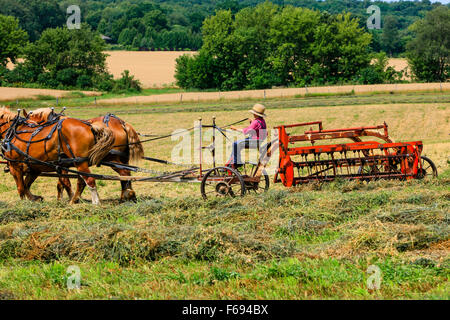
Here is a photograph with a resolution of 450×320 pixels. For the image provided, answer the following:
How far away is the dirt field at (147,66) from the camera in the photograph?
268 feet

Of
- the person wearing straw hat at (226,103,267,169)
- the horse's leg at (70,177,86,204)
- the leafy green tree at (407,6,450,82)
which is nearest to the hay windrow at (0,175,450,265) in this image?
the horse's leg at (70,177,86,204)

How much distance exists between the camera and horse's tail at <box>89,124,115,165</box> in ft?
39.3

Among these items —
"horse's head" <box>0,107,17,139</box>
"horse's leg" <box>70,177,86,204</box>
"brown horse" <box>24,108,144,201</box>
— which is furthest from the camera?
"horse's head" <box>0,107,17,139</box>

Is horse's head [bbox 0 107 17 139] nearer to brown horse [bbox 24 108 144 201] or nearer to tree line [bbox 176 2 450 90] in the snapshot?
brown horse [bbox 24 108 144 201]

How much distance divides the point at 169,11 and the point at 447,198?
174 m

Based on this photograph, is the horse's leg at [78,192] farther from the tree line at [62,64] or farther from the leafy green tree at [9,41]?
the leafy green tree at [9,41]

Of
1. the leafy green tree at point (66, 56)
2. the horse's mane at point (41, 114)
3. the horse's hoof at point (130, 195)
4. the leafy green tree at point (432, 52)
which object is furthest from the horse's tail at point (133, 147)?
the leafy green tree at point (66, 56)

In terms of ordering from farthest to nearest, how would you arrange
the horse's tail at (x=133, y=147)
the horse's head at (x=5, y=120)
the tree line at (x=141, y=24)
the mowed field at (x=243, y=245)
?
the tree line at (x=141, y=24) → the horse's head at (x=5, y=120) → the horse's tail at (x=133, y=147) → the mowed field at (x=243, y=245)

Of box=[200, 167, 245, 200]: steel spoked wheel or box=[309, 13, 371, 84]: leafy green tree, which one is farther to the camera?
box=[309, 13, 371, 84]: leafy green tree

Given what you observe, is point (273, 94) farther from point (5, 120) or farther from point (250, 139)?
point (250, 139)

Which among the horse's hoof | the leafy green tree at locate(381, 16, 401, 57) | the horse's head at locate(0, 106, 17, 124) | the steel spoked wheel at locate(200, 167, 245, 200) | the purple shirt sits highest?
the leafy green tree at locate(381, 16, 401, 57)

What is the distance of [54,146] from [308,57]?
6383 centimetres

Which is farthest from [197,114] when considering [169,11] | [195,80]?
[169,11]

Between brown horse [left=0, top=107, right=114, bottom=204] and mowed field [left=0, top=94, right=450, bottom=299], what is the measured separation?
1.18 metres
